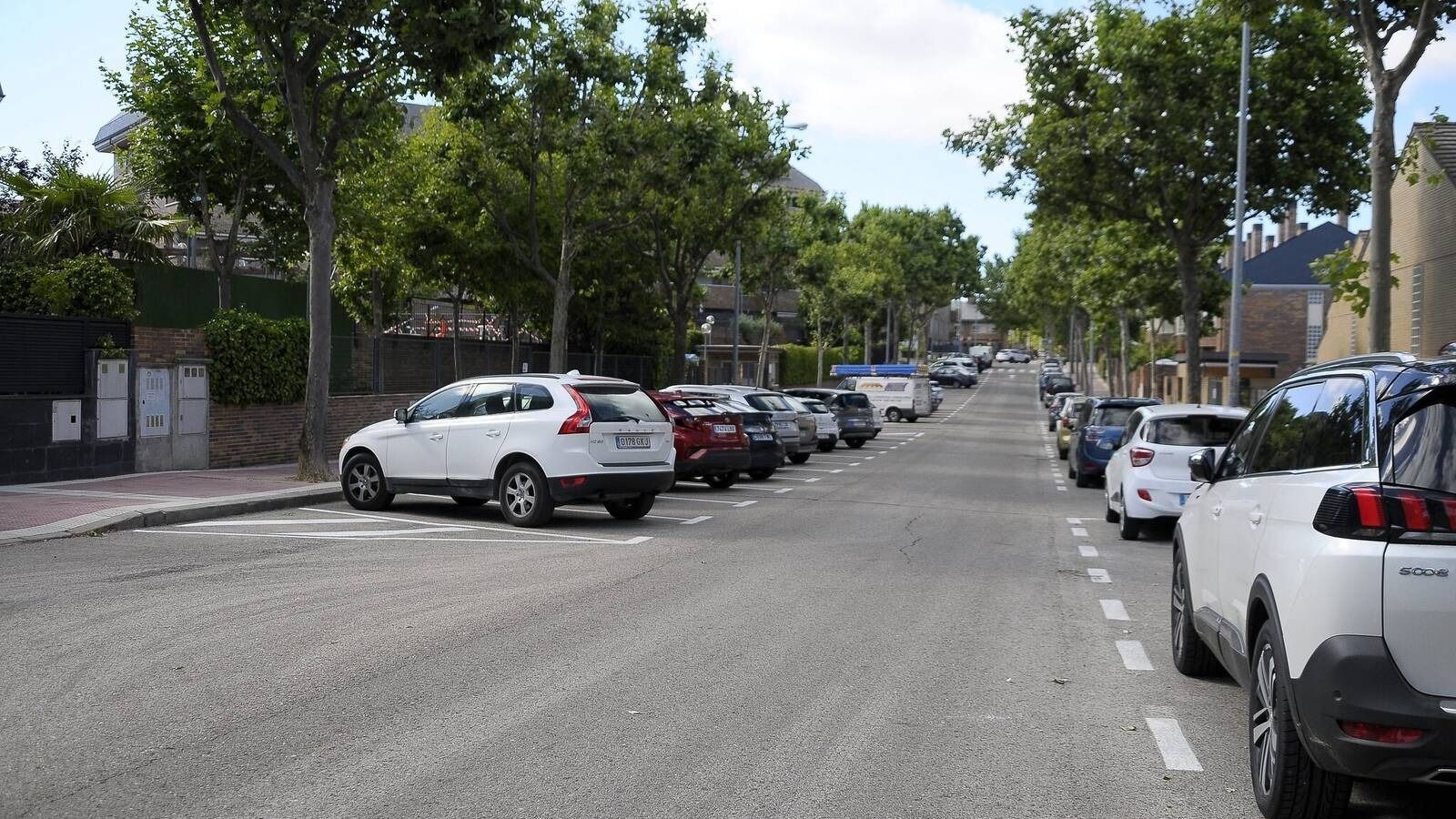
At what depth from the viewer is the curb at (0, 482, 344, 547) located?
43.2 ft

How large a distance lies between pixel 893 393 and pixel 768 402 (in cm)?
3078

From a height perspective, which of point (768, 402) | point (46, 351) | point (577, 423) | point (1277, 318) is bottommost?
point (577, 423)

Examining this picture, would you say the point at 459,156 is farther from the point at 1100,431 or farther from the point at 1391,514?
the point at 1391,514

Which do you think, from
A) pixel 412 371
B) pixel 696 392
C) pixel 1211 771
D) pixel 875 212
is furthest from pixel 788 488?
pixel 875 212

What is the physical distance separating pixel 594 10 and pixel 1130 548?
1809cm

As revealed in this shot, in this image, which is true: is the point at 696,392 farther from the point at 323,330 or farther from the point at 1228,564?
the point at 1228,564

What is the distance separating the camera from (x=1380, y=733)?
4453 mm

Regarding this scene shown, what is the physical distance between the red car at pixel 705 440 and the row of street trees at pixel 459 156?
5339 mm

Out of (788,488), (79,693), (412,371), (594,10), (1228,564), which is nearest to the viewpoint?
(1228,564)

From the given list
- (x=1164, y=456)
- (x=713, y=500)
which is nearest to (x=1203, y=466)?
(x=1164, y=456)

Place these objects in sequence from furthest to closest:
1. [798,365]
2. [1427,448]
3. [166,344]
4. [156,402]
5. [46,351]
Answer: [798,365], [166,344], [156,402], [46,351], [1427,448]

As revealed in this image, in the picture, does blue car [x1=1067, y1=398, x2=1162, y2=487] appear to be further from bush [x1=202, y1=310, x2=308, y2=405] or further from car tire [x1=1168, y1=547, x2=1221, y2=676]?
car tire [x1=1168, y1=547, x2=1221, y2=676]

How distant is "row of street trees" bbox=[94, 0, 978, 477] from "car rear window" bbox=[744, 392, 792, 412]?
527 centimetres

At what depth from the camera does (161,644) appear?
8016 mm
